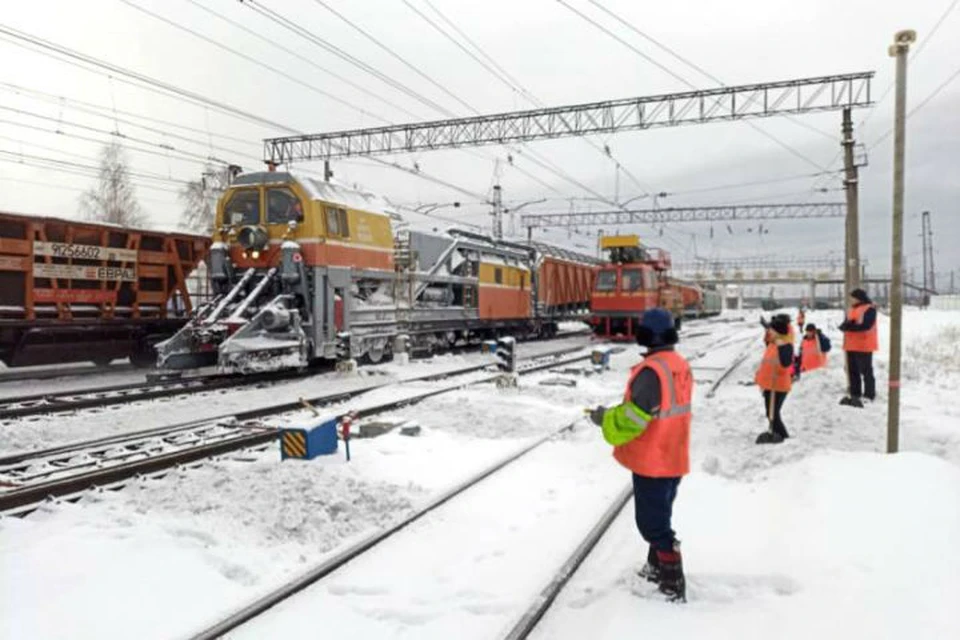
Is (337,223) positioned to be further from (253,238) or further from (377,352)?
(377,352)

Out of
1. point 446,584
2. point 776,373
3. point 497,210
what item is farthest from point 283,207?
point 497,210

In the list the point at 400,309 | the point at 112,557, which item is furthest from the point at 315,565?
the point at 400,309

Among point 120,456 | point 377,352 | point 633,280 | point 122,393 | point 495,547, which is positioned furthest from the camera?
point 633,280

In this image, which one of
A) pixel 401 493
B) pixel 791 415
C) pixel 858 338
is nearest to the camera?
pixel 401 493

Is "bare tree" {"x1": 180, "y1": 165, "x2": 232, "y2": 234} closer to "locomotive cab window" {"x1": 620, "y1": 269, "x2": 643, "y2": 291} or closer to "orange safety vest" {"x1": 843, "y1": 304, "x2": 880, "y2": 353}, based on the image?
"locomotive cab window" {"x1": 620, "y1": 269, "x2": 643, "y2": 291}

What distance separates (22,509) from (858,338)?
33.3ft

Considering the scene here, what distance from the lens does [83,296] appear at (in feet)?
46.9

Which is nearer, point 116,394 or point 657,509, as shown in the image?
point 657,509

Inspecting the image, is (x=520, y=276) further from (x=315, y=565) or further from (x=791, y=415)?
(x=315, y=565)

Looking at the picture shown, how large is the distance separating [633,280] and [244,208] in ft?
45.1

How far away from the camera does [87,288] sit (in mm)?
14422

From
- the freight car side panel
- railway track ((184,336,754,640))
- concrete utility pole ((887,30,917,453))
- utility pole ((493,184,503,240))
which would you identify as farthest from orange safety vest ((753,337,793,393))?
utility pole ((493,184,503,240))

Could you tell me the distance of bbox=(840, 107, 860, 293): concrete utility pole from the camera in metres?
12.0

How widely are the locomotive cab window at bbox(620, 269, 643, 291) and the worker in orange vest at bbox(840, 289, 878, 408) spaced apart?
42.5 feet
